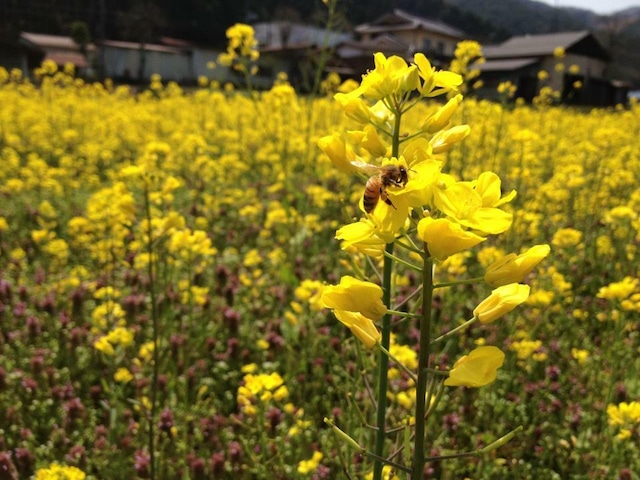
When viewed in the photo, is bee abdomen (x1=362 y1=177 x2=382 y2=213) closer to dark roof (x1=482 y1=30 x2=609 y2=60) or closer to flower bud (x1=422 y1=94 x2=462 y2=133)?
flower bud (x1=422 y1=94 x2=462 y2=133)

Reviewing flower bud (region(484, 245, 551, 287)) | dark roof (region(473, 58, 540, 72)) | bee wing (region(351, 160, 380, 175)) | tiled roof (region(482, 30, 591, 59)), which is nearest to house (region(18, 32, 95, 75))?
dark roof (region(473, 58, 540, 72))

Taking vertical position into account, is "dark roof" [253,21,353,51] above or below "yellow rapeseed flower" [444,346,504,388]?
above

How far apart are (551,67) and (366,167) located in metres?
31.0

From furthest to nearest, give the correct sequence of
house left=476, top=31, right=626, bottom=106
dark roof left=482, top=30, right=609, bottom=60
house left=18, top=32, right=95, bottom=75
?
dark roof left=482, top=30, right=609, bottom=60 → house left=18, top=32, right=95, bottom=75 → house left=476, top=31, right=626, bottom=106

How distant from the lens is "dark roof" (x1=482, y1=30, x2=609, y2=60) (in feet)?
95.6

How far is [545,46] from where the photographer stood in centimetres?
3198

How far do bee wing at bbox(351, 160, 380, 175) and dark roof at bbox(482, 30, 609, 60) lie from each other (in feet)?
96.1

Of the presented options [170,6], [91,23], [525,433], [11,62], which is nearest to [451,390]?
[525,433]

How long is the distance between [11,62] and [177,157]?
71.6ft

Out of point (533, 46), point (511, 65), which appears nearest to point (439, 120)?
point (511, 65)

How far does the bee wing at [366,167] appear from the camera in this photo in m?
1.16

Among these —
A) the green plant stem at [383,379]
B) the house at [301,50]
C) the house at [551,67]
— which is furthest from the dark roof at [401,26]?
the house at [551,67]

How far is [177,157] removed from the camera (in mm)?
8109

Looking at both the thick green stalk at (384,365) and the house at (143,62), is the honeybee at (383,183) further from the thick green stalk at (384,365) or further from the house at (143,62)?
the house at (143,62)
